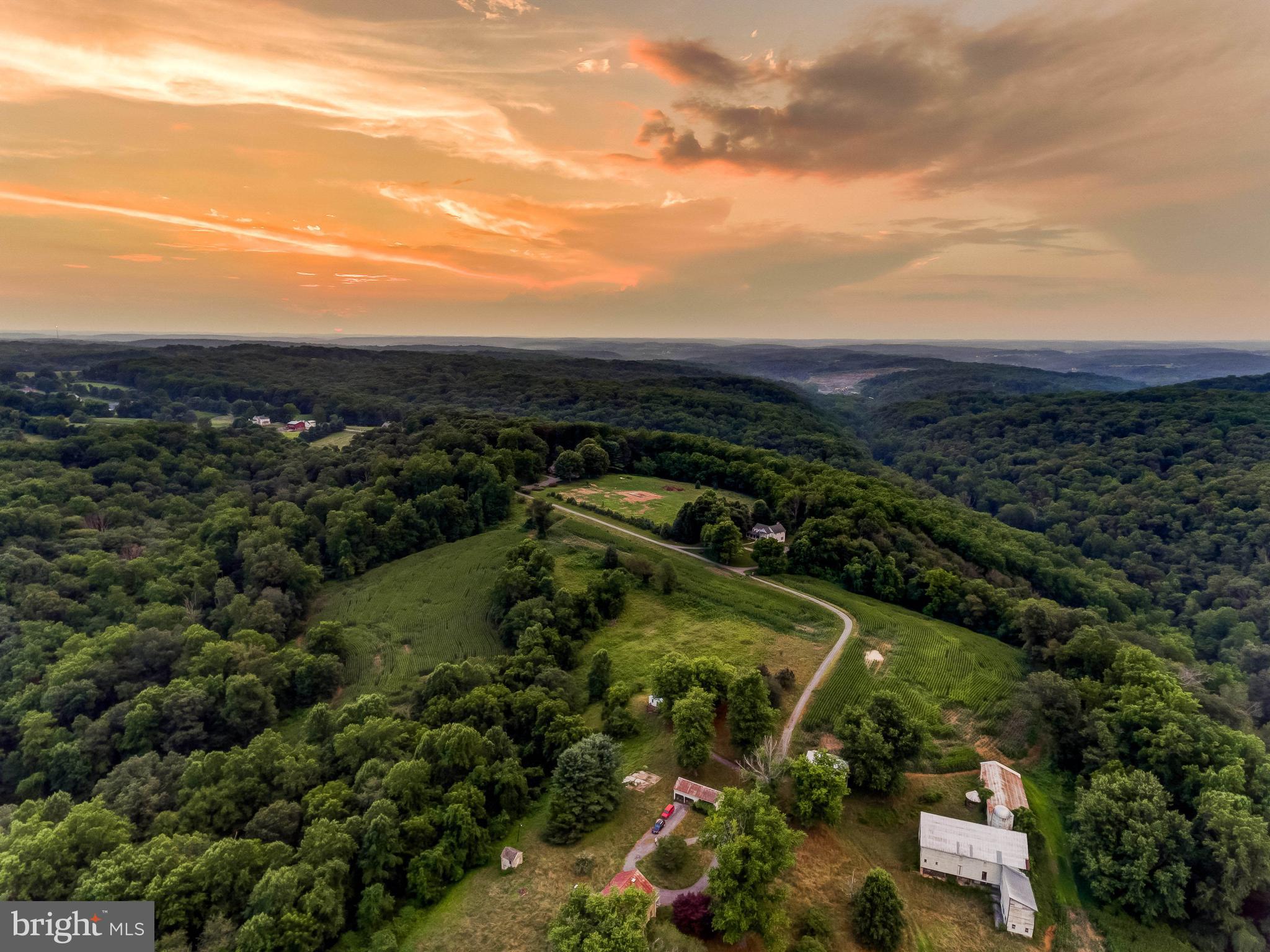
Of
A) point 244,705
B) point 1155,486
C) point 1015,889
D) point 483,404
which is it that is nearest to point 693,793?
point 1015,889

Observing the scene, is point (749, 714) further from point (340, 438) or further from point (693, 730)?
point (340, 438)

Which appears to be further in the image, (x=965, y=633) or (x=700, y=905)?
(x=965, y=633)

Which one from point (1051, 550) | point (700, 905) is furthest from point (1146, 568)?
point (700, 905)

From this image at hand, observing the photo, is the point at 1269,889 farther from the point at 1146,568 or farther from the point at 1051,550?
the point at 1146,568

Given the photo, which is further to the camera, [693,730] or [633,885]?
→ [693,730]

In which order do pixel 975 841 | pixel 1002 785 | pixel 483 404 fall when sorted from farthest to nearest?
1. pixel 483 404
2. pixel 1002 785
3. pixel 975 841

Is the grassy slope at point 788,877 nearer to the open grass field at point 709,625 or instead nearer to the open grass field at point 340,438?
the open grass field at point 709,625
